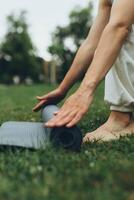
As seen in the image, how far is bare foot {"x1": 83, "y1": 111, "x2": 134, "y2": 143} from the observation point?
4367 mm

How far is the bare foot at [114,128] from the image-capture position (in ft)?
14.3

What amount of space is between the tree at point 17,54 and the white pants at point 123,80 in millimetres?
63493

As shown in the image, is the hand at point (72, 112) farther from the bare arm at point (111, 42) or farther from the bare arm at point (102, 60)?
the bare arm at point (111, 42)

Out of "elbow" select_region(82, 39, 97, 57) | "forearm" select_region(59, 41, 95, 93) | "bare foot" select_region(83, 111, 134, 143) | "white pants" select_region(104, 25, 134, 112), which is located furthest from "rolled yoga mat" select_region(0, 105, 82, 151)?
"elbow" select_region(82, 39, 97, 57)

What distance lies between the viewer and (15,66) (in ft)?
226

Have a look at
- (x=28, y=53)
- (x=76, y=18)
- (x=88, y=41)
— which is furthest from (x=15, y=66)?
(x=88, y=41)

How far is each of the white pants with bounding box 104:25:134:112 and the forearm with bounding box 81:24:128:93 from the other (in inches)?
7.4

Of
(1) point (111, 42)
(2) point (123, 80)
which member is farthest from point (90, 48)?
(1) point (111, 42)

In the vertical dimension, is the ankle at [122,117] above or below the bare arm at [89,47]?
below

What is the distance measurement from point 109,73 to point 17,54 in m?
64.4

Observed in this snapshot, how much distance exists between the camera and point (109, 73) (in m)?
4.55

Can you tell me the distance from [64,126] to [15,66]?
65.7 meters

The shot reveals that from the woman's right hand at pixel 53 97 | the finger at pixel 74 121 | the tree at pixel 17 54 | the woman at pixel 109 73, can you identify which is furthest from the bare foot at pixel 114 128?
the tree at pixel 17 54

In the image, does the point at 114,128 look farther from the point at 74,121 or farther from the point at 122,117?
the point at 74,121
